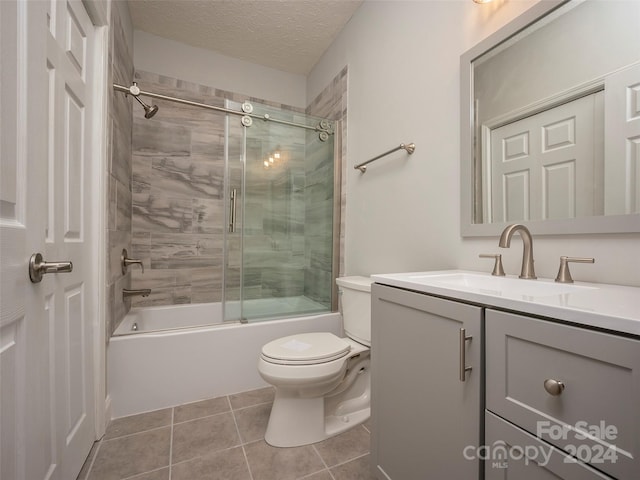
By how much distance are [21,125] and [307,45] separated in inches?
91.9

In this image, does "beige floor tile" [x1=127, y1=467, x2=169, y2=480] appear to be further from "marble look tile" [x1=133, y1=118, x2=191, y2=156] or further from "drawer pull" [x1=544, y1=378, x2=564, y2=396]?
"marble look tile" [x1=133, y1=118, x2=191, y2=156]

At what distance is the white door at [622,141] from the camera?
79cm

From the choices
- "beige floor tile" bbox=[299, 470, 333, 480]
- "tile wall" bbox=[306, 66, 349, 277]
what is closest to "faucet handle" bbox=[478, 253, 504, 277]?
"beige floor tile" bbox=[299, 470, 333, 480]

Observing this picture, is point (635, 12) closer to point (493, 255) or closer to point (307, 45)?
point (493, 255)

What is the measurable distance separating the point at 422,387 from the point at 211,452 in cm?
104

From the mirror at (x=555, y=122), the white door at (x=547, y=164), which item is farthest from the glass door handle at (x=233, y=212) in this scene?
the white door at (x=547, y=164)

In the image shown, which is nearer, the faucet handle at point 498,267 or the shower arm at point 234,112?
the faucet handle at point 498,267

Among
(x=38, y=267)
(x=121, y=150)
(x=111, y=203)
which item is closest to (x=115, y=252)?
(x=111, y=203)

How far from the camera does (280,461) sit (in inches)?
47.8

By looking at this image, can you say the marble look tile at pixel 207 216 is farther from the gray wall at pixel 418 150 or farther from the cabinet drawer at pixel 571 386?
the cabinet drawer at pixel 571 386

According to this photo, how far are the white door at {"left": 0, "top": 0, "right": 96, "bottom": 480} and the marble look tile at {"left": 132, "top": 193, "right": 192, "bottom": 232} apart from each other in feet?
3.70

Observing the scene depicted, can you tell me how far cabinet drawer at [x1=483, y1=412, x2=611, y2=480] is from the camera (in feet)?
1.67

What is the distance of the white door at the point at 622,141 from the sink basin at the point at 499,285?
266mm

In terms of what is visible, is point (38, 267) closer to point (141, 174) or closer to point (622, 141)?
point (622, 141)
